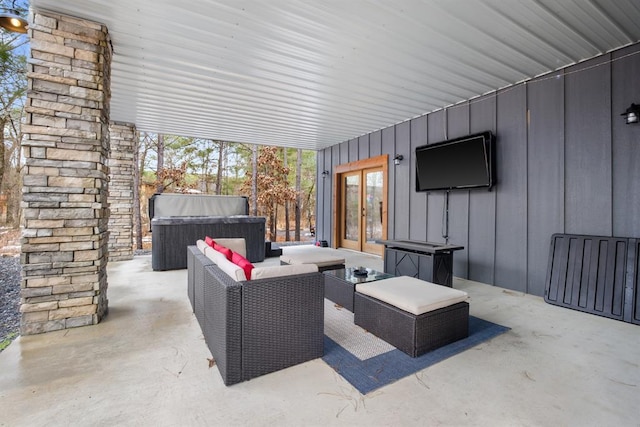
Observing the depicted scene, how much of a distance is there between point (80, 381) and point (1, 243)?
20.9 feet

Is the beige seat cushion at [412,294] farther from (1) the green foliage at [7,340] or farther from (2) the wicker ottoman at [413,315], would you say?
(1) the green foliage at [7,340]

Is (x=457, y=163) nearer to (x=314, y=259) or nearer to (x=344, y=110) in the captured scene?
(x=344, y=110)

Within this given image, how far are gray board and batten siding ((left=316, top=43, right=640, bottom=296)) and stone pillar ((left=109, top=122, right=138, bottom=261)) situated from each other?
18.9ft

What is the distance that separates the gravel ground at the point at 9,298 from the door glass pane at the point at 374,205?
5.77 metres

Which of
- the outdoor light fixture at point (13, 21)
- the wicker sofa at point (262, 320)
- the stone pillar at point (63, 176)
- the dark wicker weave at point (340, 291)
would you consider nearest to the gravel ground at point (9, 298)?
the stone pillar at point (63, 176)

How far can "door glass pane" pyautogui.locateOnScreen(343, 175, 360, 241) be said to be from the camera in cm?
760

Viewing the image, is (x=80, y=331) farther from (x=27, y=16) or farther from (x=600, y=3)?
(x=600, y=3)

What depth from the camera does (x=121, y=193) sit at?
5.86 m

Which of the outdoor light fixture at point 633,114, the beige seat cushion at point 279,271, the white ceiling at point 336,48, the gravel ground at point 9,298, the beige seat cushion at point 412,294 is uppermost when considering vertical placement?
the white ceiling at point 336,48

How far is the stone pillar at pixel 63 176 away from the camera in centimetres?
259

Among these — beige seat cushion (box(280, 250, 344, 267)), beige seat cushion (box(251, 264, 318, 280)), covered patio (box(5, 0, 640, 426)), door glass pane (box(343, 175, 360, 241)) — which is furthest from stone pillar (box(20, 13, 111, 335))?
door glass pane (box(343, 175, 360, 241))

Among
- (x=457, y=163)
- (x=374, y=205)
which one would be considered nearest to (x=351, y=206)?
(x=374, y=205)

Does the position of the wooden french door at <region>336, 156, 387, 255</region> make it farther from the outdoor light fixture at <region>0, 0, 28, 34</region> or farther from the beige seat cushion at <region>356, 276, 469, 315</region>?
the outdoor light fixture at <region>0, 0, 28, 34</region>

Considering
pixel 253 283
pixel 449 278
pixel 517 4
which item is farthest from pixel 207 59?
pixel 449 278
